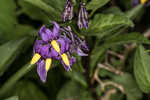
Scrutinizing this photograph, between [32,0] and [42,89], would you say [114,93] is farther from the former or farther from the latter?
[32,0]

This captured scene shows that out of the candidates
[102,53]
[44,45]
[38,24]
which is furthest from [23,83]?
[44,45]

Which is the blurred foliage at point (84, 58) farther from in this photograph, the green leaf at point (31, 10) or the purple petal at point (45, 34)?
the purple petal at point (45, 34)

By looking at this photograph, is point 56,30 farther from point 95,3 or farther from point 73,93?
point 73,93

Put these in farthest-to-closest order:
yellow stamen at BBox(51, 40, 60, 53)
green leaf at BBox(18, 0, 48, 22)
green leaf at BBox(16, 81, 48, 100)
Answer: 1. green leaf at BBox(16, 81, 48, 100)
2. green leaf at BBox(18, 0, 48, 22)
3. yellow stamen at BBox(51, 40, 60, 53)

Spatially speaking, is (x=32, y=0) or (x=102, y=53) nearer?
(x=32, y=0)

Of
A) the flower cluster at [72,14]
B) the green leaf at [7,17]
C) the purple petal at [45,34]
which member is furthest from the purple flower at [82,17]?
the green leaf at [7,17]

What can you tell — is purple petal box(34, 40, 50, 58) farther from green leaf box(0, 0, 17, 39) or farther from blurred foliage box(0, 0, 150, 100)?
green leaf box(0, 0, 17, 39)

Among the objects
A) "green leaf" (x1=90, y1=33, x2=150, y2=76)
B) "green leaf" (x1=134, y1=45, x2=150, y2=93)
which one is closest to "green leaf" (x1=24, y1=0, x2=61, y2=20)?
"green leaf" (x1=90, y1=33, x2=150, y2=76)

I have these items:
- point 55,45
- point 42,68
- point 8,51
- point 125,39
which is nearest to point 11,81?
point 8,51
